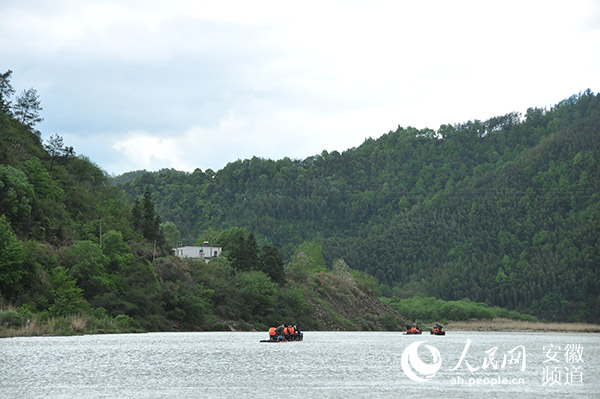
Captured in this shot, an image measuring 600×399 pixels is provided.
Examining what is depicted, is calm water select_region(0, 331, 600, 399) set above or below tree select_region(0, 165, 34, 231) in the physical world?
below

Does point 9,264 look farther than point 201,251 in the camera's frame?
No

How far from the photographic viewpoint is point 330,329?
17200 centimetres

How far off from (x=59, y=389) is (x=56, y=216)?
302 ft

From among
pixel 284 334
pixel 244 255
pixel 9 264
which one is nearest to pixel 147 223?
pixel 244 255

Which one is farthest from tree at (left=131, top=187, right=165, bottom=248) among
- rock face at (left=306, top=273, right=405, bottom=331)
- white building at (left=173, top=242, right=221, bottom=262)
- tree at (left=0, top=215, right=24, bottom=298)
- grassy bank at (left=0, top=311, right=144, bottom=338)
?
tree at (left=0, top=215, right=24, bottom=298)

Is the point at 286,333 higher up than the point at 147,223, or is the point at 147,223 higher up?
the point at 147,223

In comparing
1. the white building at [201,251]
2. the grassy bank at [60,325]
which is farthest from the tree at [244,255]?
the grassy bank at [60,325]

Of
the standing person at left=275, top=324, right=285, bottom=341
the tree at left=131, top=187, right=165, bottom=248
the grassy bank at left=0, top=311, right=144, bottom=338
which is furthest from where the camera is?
the tree at left=131, top=187, right=165, bottom=248

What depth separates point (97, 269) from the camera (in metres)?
115

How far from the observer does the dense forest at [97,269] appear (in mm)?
102688

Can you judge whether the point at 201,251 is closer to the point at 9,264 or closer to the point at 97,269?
the point at 97,269

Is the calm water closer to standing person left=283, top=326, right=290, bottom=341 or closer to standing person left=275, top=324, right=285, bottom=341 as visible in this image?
standing person left=283, top=326, right=290, bottom=341

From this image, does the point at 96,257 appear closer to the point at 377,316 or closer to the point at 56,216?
the point at 56,216

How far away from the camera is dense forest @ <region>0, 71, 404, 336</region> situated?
102688 mm
